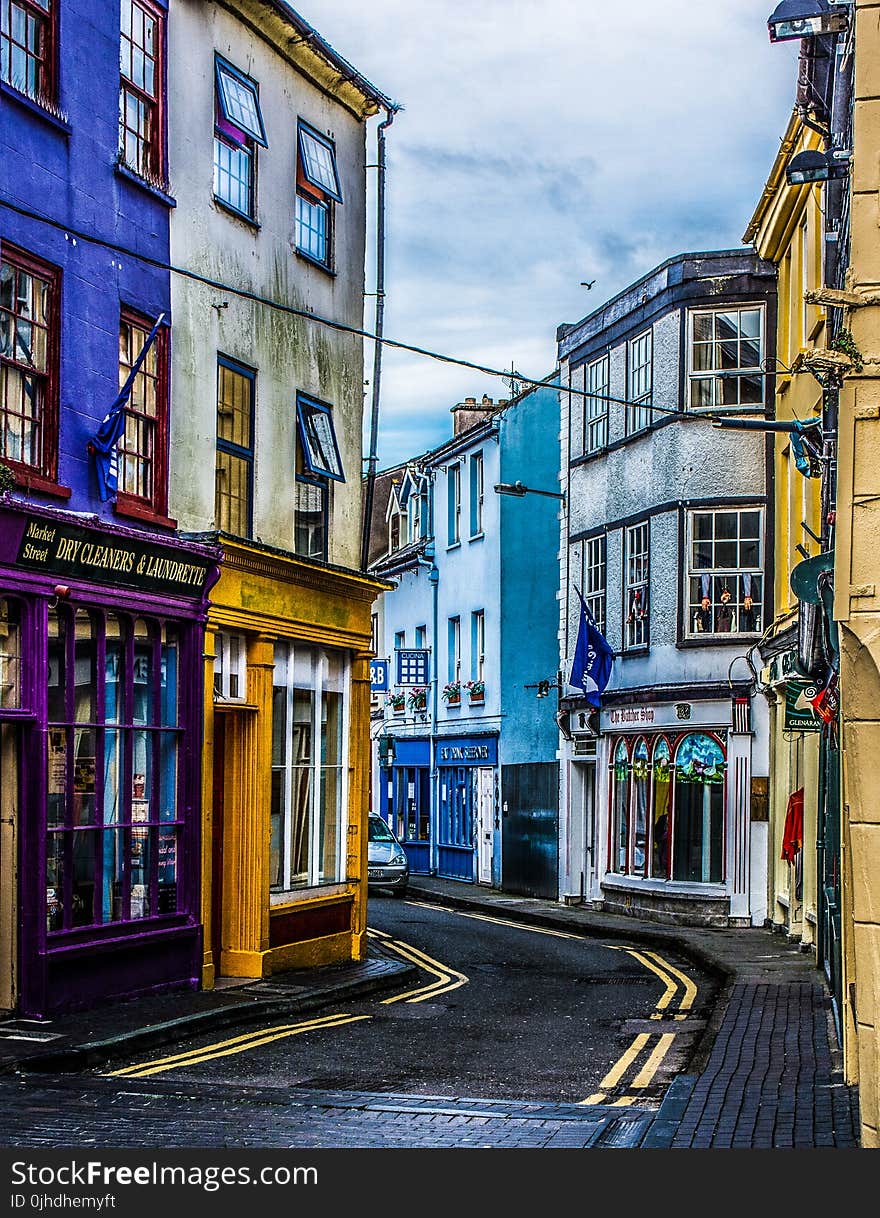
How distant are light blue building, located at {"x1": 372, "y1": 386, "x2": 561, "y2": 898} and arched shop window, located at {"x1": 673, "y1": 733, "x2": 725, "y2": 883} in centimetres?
561

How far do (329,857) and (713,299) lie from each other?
1197 cm

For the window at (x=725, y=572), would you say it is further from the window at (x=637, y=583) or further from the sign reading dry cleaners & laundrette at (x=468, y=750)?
the sign reading dry cleaners & laundrette at (x=468, y=750)

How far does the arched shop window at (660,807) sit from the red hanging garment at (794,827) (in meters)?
5.13

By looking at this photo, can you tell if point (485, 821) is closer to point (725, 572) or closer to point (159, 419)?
point (725, 572)

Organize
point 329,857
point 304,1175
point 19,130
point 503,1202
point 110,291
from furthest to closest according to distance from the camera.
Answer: point 329,857
point 110,291
point 19,130
point 304,1175
point 503,1202

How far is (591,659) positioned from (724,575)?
3.55 meters

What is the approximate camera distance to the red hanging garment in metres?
22.2

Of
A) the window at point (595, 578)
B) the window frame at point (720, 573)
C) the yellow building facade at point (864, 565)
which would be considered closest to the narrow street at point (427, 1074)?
the yellow building facade at point (864, 565)

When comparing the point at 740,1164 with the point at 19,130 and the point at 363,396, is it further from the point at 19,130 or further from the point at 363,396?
the point at 363,396

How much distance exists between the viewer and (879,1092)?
8180mm

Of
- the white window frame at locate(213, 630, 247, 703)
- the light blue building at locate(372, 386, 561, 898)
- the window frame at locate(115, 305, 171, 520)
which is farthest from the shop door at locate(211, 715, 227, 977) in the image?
the light blue building at locate(372, 386, 561, 898)

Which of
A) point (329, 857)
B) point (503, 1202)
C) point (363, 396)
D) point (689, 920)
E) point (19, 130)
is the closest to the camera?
point (503, 1202)

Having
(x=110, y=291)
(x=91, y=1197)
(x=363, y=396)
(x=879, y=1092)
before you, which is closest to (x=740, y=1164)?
(x=879, y=1092)

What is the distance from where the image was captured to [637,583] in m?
28.8
